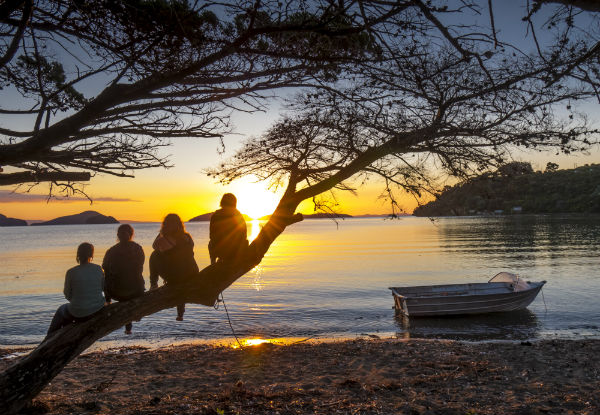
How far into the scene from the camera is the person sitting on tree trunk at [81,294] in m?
5.52

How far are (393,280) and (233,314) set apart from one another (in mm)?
13852

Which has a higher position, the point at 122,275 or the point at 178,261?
the point at 178,261

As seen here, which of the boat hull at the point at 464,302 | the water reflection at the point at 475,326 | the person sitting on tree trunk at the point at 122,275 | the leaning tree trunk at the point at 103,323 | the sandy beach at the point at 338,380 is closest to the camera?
the leaning tree trunk at the point at 103,323

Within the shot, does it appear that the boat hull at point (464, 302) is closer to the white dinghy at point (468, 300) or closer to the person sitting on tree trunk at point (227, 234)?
the white dinghy at point (468, 300)

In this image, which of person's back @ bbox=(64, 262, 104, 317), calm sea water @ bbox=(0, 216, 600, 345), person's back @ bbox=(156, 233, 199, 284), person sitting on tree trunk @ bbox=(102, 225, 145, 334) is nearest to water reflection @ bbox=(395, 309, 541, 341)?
calm sea water @ bbox=(0, 216, 600, 345)

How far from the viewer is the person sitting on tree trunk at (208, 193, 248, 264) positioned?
5.68m

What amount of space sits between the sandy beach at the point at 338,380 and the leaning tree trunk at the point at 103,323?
1.74m

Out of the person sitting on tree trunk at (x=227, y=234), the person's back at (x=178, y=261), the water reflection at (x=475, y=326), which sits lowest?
the water reflection at (x=475, y=326)

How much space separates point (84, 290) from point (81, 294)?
6cm

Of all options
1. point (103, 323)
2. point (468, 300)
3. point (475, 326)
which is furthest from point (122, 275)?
point (468, 300)

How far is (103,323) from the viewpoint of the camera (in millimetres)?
5273

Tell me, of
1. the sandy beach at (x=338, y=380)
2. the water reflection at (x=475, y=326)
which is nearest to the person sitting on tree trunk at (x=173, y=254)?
the sandy beach at (x=338, y=380)

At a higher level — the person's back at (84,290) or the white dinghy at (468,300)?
the person's back at (84,290)

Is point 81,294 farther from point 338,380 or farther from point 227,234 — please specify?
point 338,380
